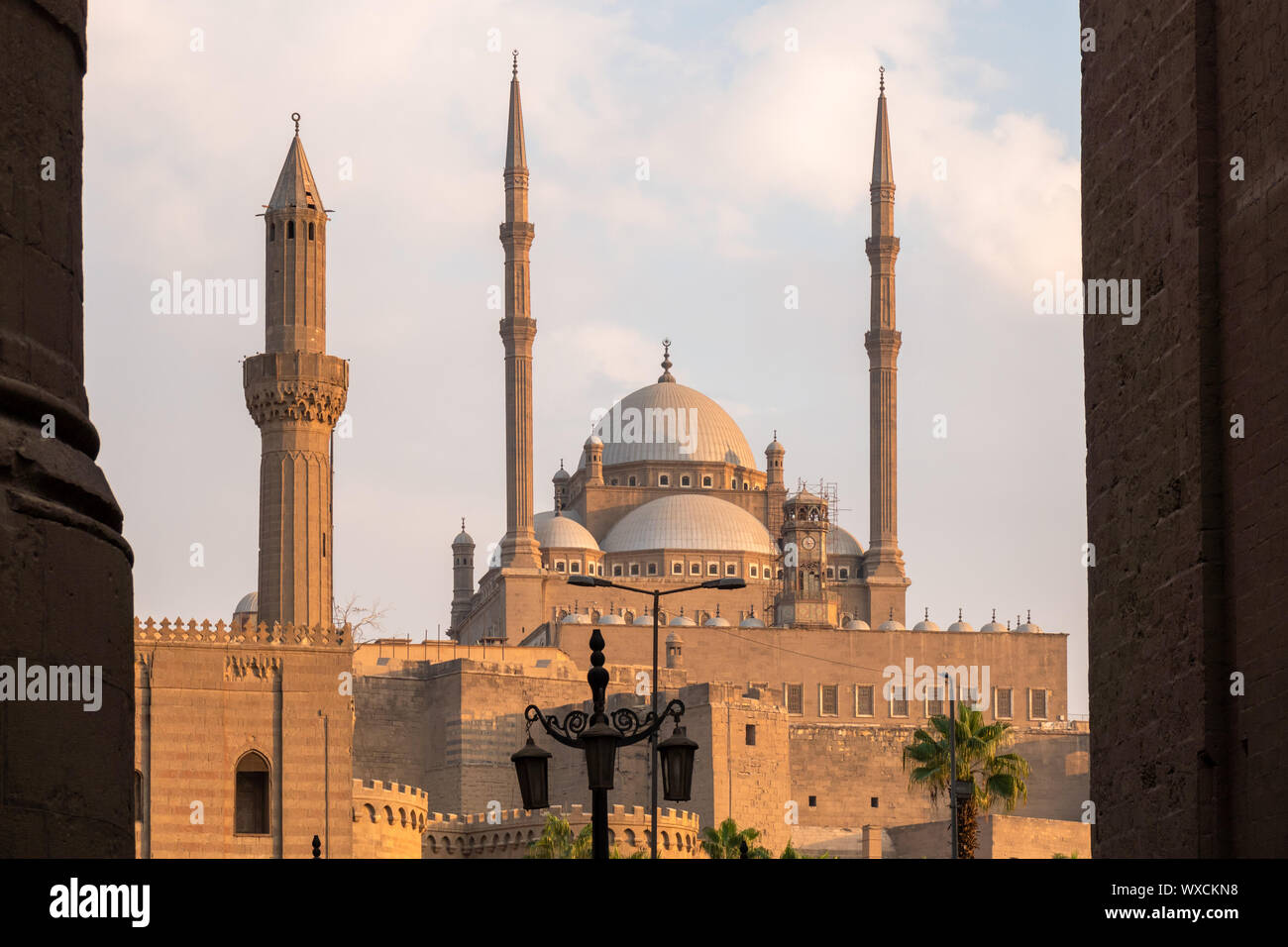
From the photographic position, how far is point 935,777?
39156 millimetres

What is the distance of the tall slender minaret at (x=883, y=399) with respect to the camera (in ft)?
248

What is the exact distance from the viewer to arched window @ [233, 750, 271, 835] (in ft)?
150

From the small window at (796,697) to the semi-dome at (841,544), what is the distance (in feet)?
39.6

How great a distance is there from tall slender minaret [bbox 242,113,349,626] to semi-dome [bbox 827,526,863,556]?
36.4 metres

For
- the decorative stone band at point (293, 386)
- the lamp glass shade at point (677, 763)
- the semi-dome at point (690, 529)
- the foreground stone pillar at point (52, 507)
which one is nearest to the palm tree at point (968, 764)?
the decorative stone band at point (293, 386)

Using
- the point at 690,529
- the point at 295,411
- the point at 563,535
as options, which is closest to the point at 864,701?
the point at 690,529

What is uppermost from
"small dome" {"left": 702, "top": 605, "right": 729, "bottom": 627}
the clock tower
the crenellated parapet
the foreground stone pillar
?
the clock tower

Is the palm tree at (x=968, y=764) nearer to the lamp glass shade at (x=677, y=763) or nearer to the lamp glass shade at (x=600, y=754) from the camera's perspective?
the lamp glass shade at (x=677, y=763)

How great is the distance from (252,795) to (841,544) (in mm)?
40680

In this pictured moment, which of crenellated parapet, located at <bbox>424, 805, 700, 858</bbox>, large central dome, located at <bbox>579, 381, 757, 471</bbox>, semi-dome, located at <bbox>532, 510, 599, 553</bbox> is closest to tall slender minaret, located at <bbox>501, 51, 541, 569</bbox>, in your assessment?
semi-dome, located at <bbox>532, 510, 599, 553</bbox>

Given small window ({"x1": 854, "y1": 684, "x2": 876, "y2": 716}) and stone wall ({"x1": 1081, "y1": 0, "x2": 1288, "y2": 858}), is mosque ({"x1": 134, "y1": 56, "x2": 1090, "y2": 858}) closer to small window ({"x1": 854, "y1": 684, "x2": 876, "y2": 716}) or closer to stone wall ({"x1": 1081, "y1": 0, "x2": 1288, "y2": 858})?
small window ({"x1": 854, "y1": 684, "x2": 876, "y2": 716})

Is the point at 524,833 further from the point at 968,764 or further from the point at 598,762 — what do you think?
the point at 598,762
